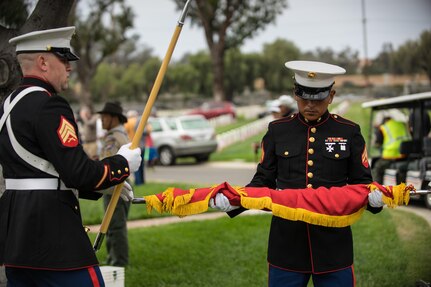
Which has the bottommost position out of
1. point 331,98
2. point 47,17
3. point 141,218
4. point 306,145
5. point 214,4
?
point 141,218

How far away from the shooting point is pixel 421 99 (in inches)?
475

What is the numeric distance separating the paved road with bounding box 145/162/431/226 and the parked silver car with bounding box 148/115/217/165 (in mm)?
467

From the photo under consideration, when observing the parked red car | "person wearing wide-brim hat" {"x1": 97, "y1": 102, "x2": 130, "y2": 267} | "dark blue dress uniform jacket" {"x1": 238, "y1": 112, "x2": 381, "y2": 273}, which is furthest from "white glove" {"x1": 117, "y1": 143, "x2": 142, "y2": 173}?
the parked red car

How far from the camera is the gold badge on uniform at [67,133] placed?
3287 millimetres

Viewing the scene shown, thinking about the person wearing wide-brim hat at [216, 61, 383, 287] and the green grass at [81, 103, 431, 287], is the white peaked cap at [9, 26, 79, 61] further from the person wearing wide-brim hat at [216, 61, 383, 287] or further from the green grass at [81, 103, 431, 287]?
the green grass at [81, 103, 431, 287]

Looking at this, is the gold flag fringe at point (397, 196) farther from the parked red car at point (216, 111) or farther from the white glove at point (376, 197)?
the parked red car at point (216, 111)

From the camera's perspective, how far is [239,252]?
26.0 feet

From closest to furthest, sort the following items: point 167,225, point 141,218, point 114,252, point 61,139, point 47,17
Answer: point 61,139 < point 47,17 < point 114,252 < point 167,225 < point 141,218

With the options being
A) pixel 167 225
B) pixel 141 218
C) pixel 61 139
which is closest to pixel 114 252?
pixel 167 225

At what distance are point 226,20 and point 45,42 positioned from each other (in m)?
25.1

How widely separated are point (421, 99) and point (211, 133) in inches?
436

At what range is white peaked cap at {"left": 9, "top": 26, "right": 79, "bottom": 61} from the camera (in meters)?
3.50

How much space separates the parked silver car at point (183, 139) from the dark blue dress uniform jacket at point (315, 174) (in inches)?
705

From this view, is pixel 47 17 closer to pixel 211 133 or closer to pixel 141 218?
pixel 141 218
